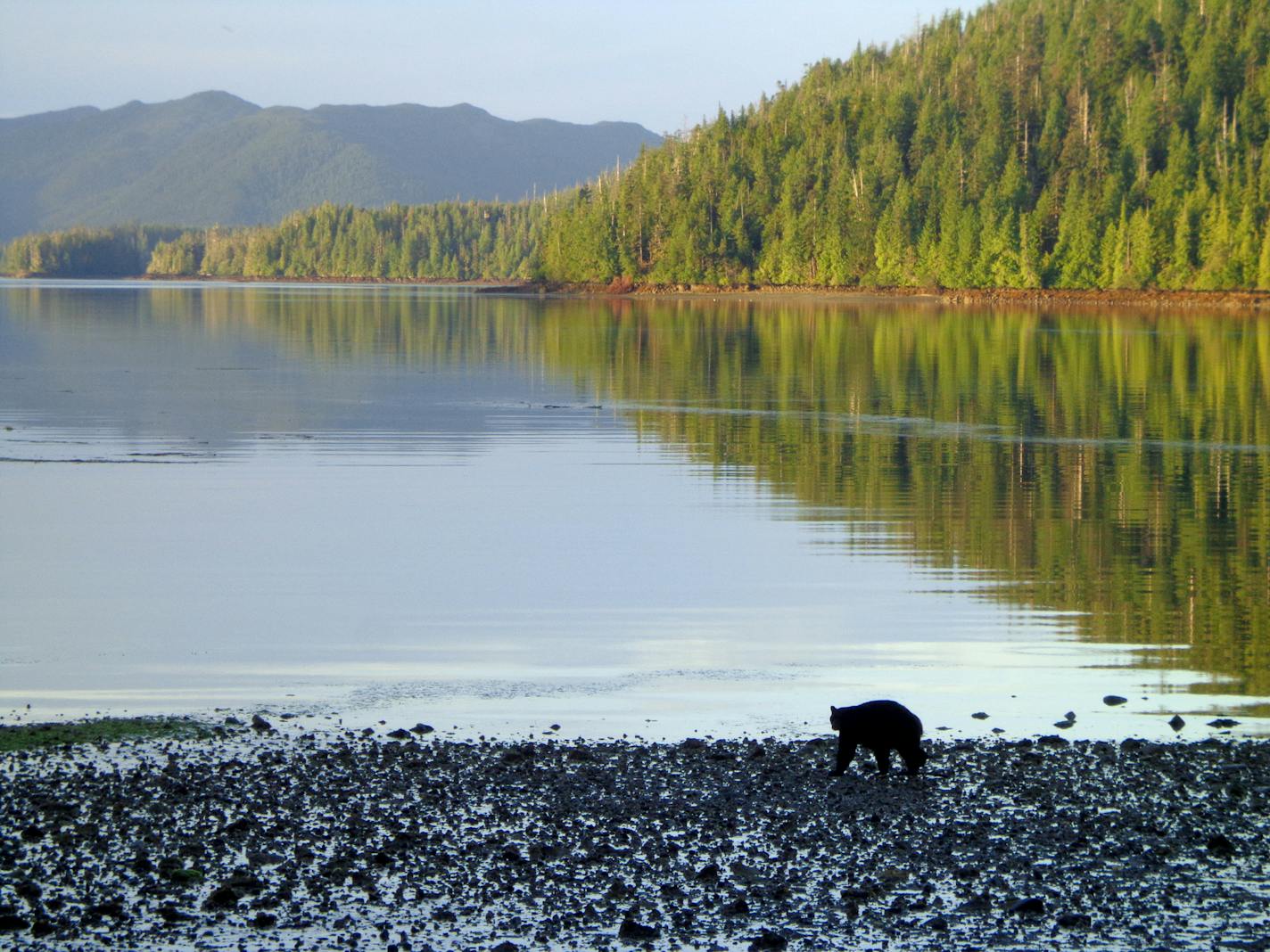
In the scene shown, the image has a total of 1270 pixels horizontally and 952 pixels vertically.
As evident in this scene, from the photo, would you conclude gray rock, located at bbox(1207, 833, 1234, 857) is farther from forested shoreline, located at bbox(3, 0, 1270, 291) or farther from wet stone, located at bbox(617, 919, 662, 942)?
forested shoreline, located at bbox(3, 0, 1270, 291)

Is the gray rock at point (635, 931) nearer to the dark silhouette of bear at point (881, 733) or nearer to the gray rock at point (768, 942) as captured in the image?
the gray rock at point (768, 942)

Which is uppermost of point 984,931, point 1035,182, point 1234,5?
point 1234,5

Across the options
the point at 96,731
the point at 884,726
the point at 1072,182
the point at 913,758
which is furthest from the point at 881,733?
the point at 1072,182

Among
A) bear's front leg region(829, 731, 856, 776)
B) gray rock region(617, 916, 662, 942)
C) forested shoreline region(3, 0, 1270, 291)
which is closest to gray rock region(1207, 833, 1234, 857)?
bear's front leg region(829, 731, 856, 776)

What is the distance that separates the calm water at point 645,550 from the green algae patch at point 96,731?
1065 mm

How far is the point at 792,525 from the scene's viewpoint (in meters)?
28.1

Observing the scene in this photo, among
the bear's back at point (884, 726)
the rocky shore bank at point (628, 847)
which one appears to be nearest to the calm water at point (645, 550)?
the rocky shore bank at point (628, 847)

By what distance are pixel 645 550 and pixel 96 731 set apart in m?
12.3

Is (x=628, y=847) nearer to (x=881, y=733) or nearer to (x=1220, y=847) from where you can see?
(x=881, y=733)

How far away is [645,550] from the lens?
25.6 m

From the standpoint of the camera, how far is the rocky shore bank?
9.81 m

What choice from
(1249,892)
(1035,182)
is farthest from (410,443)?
(1035,182)

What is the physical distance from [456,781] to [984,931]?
182 inches

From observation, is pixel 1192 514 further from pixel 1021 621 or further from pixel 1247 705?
pixel 1247 705
